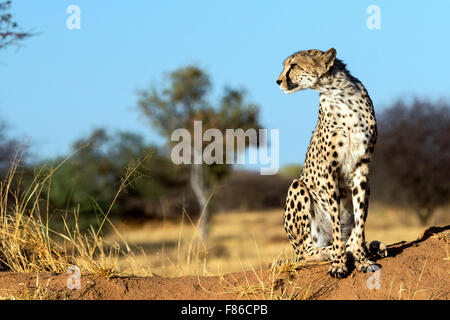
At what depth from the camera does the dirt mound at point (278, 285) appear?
3.85 m

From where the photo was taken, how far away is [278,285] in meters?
3.96

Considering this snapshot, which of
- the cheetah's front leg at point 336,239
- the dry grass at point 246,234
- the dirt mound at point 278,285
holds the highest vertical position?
the cheetah's front leg at point 336,239

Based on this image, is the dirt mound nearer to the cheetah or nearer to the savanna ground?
the savanna ground

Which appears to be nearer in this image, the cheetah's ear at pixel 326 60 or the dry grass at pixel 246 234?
the cheetah's ear at pixel 326 60

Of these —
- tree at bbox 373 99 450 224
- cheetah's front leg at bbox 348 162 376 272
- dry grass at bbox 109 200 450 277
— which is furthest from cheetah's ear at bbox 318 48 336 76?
tree at bbox 373 99 450 224

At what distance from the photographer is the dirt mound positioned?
A: 12.6 feet

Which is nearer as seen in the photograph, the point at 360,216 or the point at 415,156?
the point at 360,216

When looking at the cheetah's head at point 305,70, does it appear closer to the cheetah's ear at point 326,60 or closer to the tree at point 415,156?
the cheetah's ear at point 326,60

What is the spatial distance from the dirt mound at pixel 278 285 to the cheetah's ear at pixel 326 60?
1.47m

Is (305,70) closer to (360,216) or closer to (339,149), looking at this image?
(339,149)

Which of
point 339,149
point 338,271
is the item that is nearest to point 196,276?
point 338,271

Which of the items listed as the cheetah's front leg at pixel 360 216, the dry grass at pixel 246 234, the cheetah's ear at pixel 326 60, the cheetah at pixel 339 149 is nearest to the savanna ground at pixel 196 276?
the cheetah's front leg at pixel 360 216

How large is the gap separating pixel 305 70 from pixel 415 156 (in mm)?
14821
